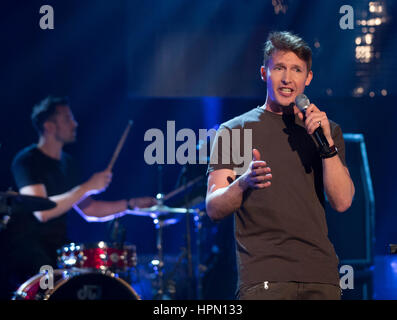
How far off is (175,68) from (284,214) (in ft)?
12.9

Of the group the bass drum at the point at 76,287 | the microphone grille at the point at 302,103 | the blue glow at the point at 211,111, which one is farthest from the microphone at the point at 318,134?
the blue glow at the point at 211,111

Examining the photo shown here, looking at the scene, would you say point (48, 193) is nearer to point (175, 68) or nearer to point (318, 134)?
point (175, 68)

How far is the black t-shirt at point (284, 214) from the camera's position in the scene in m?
2.33

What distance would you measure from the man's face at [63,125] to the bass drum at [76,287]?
1.45 m

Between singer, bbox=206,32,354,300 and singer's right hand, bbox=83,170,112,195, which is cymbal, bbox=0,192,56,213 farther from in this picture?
singer, bbox=206,32,354,300

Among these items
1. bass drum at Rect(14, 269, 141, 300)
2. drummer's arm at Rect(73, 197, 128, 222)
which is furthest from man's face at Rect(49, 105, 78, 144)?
bass drum at Rect(14, 269, 141, 300)

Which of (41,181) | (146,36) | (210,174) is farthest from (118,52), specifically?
(210,174)

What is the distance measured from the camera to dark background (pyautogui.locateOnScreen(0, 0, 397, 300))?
5.92 meters

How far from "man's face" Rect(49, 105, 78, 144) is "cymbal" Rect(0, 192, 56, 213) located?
109cm

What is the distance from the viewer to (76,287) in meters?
4.64

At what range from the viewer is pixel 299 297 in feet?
7.55

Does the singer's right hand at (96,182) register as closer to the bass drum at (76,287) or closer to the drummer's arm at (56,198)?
the drummer's arm at (56,198)

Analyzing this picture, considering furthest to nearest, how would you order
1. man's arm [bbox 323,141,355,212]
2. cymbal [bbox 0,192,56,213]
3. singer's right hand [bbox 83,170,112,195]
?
singer's right hand [bbox 83,170,112,195] → cymbal [bbox 0,192,56,213] → man's arm [bbox 323,141,355,212]

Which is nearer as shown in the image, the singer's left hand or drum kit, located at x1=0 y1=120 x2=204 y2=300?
the singer's left hand
